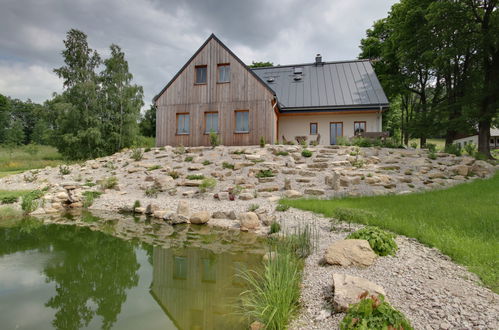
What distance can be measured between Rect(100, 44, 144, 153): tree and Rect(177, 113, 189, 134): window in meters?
9.98

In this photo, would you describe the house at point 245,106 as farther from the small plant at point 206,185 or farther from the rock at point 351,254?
the rock at point 351,254

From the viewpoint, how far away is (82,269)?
5.27m

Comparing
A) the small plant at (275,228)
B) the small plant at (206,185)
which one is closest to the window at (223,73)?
the small plant at (206,185)

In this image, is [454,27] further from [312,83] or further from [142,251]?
[142,251]

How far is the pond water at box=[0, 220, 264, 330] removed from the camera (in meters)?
3.61

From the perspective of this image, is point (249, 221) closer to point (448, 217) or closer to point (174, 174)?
point (448, 217)

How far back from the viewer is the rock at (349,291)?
9.98ft

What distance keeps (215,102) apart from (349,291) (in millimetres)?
14392

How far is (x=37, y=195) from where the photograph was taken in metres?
10.7

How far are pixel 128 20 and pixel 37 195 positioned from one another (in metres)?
7.70

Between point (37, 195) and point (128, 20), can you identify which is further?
point (37, 195)

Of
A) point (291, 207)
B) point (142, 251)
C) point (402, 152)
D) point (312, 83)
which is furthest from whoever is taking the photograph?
point (312, 83)

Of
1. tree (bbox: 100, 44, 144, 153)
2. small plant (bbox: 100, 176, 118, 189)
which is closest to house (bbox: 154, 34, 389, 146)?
small plant (bbox: 100, 176, 118, 189)

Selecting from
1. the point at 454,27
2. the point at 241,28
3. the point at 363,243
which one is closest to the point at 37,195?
the point at 241,28
